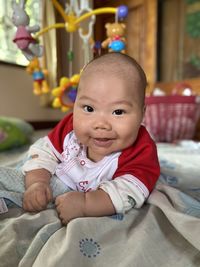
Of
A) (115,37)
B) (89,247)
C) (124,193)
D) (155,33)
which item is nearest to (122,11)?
(115,37)

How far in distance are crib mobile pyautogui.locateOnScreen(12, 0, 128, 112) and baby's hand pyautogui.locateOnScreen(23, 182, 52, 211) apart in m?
0.38

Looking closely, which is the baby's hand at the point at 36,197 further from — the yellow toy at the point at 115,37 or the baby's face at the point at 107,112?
the yellow toy at the point at 115,37

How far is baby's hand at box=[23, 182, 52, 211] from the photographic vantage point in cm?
48

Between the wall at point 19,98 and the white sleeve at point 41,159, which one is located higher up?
the wall at point 19,98

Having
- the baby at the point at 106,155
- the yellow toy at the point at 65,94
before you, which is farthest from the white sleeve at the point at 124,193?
the yellow toy at the point at 65,94

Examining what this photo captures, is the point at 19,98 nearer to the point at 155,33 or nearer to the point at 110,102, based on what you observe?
the point at 155,33

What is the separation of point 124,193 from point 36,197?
0.47 feet

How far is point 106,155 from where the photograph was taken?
551 mm

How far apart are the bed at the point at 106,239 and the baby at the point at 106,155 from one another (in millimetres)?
27

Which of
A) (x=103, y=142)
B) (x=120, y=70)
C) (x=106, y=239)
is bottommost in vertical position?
(x=106, y=239)

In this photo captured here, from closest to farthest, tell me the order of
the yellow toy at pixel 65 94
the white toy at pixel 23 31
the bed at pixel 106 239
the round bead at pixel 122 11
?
the bed at pixel 106 239 < the white toy at pixel 23 31 < the round bead at pixel 122 11 < the yellow toy at pixel 65 94

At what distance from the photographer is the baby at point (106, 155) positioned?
1.51 feet

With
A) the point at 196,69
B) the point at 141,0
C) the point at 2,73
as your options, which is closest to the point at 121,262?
the point at 2,73

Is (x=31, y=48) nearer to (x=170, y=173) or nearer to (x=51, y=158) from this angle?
(x=51, y=158)
